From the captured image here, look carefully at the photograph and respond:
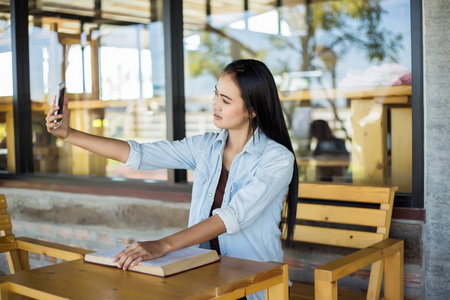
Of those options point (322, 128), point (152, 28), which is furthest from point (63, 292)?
point (322, 128)

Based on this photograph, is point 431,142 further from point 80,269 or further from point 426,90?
point 80,269

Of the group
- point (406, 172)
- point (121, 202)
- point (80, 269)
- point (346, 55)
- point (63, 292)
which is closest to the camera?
point (63, 292)

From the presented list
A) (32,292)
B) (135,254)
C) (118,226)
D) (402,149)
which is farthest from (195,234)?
(118,226)

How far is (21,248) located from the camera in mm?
2203

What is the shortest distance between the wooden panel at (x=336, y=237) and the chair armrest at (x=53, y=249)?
3.16 feet

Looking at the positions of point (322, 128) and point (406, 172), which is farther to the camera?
point (322, 128)

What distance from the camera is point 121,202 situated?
11.5ft

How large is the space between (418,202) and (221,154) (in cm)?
95

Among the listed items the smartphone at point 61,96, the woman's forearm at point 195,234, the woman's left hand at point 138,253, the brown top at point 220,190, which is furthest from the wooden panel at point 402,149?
the smartphone at point 61,96

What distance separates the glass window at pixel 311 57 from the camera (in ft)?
14.6

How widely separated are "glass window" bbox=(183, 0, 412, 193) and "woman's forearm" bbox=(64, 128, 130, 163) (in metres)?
1.87

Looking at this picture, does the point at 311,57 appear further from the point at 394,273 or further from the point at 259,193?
the point at 259,193

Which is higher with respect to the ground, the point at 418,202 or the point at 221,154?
the point at 221,154

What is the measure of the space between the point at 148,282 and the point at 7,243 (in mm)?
1044
